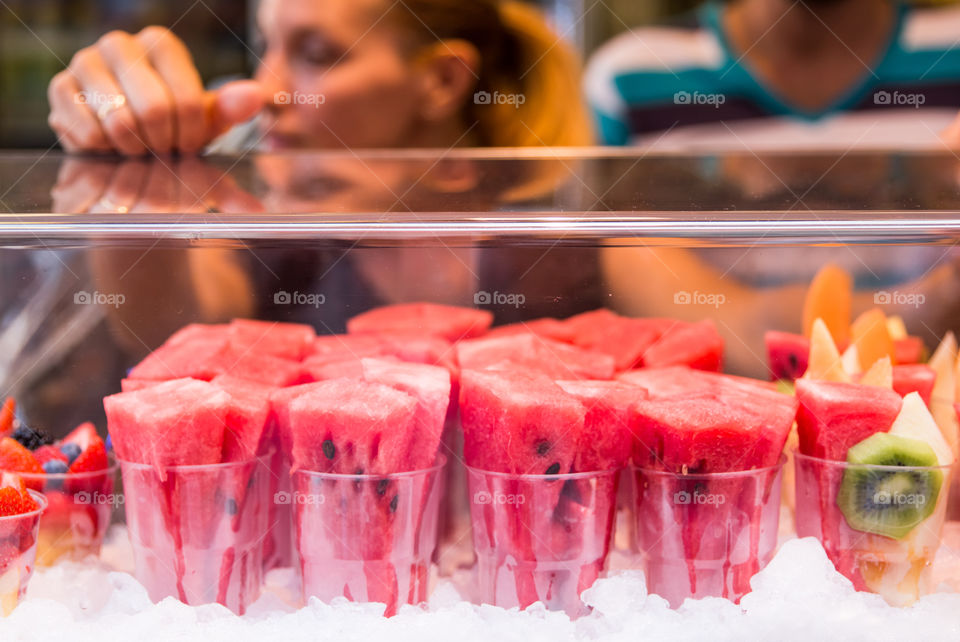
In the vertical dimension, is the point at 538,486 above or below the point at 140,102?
below

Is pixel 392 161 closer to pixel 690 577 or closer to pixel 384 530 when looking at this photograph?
pixel 384 530

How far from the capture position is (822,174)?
116cm

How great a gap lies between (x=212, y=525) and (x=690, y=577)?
57 cm

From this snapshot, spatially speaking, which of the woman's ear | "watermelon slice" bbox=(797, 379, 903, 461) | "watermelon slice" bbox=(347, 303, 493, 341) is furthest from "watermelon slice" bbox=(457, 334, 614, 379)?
the woman's ear

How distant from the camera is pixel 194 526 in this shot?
0.95 metres

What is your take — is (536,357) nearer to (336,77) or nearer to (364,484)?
(364,484)

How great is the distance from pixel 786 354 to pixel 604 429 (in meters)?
0.37

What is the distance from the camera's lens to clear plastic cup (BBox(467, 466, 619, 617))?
3.07ft

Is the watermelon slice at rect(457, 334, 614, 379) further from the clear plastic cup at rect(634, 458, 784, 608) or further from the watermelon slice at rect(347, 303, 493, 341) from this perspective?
the clear plastic cup at rect(634, 458, 784, 608)

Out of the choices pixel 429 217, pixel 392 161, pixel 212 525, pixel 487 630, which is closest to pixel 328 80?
pixel 392 161

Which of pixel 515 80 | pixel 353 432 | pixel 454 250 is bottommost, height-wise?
pixel 353 432

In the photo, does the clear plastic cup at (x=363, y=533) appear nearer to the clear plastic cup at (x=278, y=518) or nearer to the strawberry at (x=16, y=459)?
the clear plastic cup at (x=278, y=518)

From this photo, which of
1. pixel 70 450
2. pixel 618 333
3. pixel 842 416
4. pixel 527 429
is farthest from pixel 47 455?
pixel 842 416

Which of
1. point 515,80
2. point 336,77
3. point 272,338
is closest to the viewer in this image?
point 272,338
